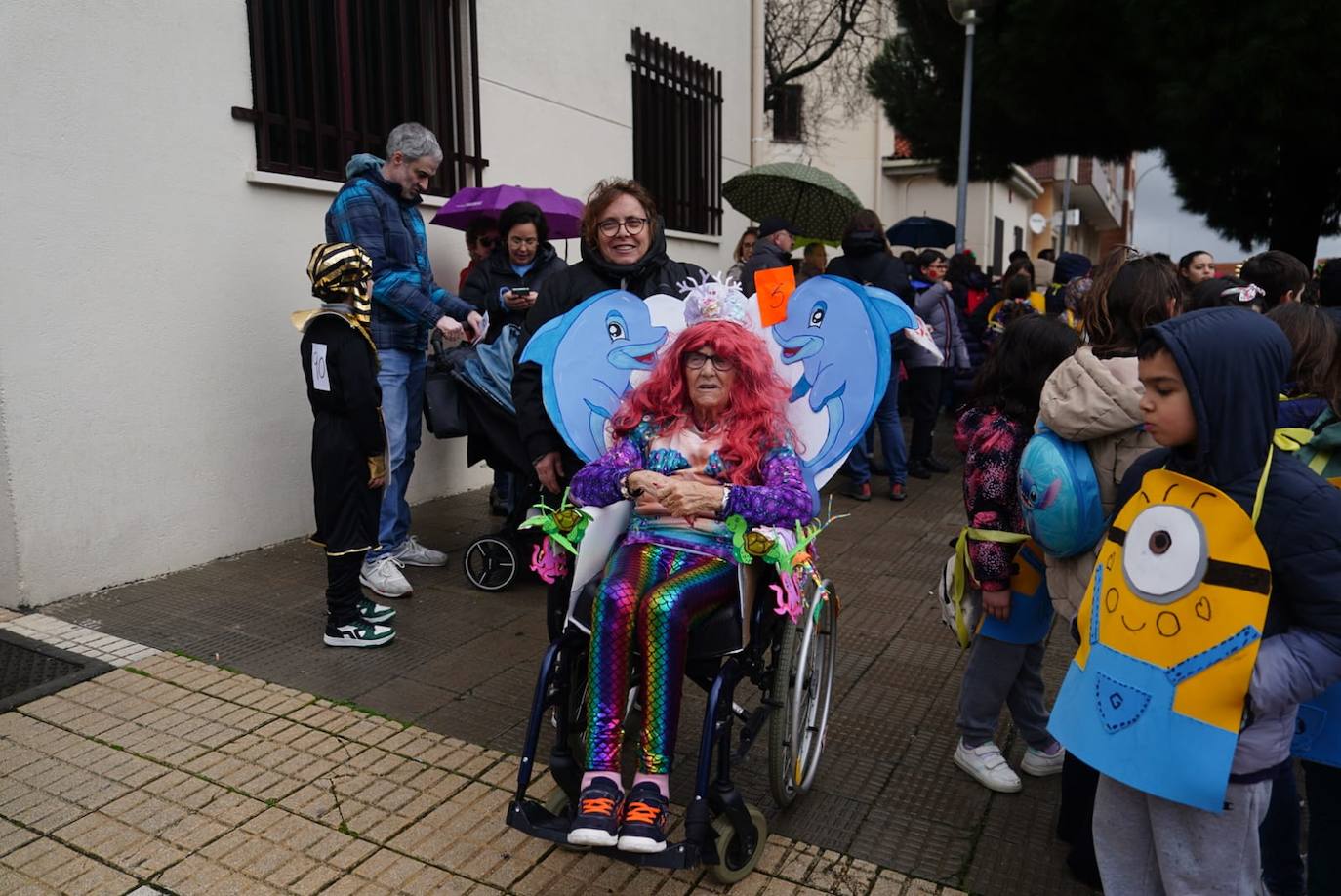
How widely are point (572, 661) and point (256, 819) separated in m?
1.12

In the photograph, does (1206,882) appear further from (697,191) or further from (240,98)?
(697,191)

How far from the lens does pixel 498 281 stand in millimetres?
5668

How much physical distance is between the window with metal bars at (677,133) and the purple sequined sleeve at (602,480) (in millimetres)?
6650

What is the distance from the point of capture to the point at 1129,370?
2609 millimetres

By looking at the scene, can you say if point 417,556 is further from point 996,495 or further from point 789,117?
point 789,117

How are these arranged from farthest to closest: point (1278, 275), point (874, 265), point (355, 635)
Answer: point (874, 265), point (1278, 275), point (355, 635)

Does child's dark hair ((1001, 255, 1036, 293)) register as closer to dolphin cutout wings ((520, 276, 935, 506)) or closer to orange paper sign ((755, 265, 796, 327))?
dolphin cutout wings ((520, 276, 935, 506))

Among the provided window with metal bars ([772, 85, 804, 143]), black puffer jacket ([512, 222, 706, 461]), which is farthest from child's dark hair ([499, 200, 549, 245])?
window with metal bars ([772, 85, 804, 143])

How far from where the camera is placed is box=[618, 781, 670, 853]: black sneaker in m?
2.36

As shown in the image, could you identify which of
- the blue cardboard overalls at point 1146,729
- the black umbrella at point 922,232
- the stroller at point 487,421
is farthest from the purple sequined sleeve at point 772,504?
the black umbrella at point 922,232

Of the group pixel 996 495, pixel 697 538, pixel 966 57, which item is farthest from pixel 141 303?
pixel 966 57

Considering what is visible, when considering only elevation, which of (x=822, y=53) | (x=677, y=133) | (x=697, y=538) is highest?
(x=822, y=53)

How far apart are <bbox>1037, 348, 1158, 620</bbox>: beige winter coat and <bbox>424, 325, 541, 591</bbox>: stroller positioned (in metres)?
2.65

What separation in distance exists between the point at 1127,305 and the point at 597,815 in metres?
2.04
